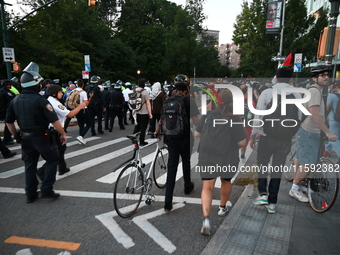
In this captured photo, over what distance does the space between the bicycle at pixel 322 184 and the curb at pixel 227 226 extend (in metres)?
0.98

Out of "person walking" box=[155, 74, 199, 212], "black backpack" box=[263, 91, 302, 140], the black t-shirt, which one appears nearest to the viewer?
the black t-shirt

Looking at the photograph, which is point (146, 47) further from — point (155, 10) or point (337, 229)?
point (337, 229)

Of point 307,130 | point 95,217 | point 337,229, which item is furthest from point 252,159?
point 95,217

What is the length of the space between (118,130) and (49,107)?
295 inches

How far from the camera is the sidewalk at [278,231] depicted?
3006 mm

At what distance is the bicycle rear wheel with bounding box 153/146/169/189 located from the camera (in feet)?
15.8

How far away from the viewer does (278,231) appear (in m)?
3.37

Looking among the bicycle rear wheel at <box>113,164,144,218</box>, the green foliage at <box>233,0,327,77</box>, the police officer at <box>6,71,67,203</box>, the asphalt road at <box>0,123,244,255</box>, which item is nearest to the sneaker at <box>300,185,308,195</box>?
the asphalt road at <box>0,123,244,255</box>

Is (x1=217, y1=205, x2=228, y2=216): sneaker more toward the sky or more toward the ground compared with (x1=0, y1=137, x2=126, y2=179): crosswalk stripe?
more toward the sky

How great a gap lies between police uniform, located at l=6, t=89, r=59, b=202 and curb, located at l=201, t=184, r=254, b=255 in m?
2.87

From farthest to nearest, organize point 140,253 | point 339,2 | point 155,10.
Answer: point 155,10 → point 339,2 → point 140,253

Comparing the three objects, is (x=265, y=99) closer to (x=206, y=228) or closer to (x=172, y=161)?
(x=172, y=161)

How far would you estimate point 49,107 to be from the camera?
4.05m

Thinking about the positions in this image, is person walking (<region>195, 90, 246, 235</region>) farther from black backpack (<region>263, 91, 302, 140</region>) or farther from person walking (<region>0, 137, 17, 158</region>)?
person walking (<region>0, 137, 17, 158</region>)
